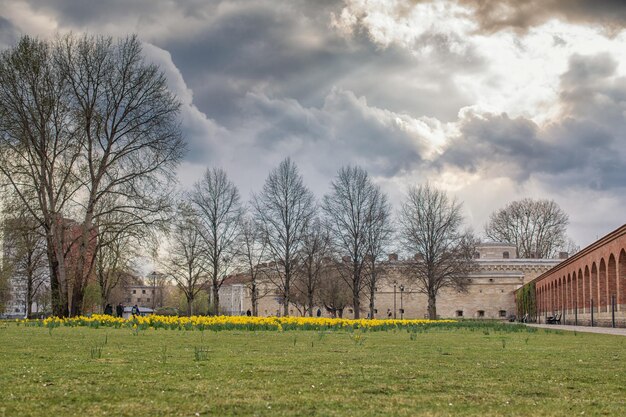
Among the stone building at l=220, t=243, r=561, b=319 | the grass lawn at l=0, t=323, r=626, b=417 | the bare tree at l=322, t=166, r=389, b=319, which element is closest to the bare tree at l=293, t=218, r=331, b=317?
the bare tree at l=322, t=166, r=389, b=319

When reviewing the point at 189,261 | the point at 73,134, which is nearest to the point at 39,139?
the point at 73,134

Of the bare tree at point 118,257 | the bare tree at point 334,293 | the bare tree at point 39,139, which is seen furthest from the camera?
the bare tree at point 334,293

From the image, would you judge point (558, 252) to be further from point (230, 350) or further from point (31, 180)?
point (230, 350)

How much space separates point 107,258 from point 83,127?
23.7 meters

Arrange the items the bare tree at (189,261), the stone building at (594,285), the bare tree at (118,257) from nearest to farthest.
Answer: the stone building at (594,285) → the bare tree at (118,257) → the bare tree at (189,261)

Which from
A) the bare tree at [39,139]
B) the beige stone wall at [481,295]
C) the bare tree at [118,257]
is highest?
the bare tree at [39,139]

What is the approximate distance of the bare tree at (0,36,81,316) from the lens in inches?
1066

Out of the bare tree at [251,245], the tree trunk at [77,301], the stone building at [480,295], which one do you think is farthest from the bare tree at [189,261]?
the stone building at [480,295]

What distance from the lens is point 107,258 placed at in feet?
166

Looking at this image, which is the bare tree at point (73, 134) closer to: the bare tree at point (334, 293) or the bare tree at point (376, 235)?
the bare tree at point (376, 235)

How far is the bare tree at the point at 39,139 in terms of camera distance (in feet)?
88.8

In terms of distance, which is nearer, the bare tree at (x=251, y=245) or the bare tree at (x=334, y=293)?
the bare tree at (x=251, y=245)

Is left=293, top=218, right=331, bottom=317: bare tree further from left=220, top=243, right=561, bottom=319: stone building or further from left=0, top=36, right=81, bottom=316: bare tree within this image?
left=220, top=243, right=561, bottom=319: stone building

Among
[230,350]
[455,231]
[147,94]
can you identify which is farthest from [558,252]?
[230,350]
